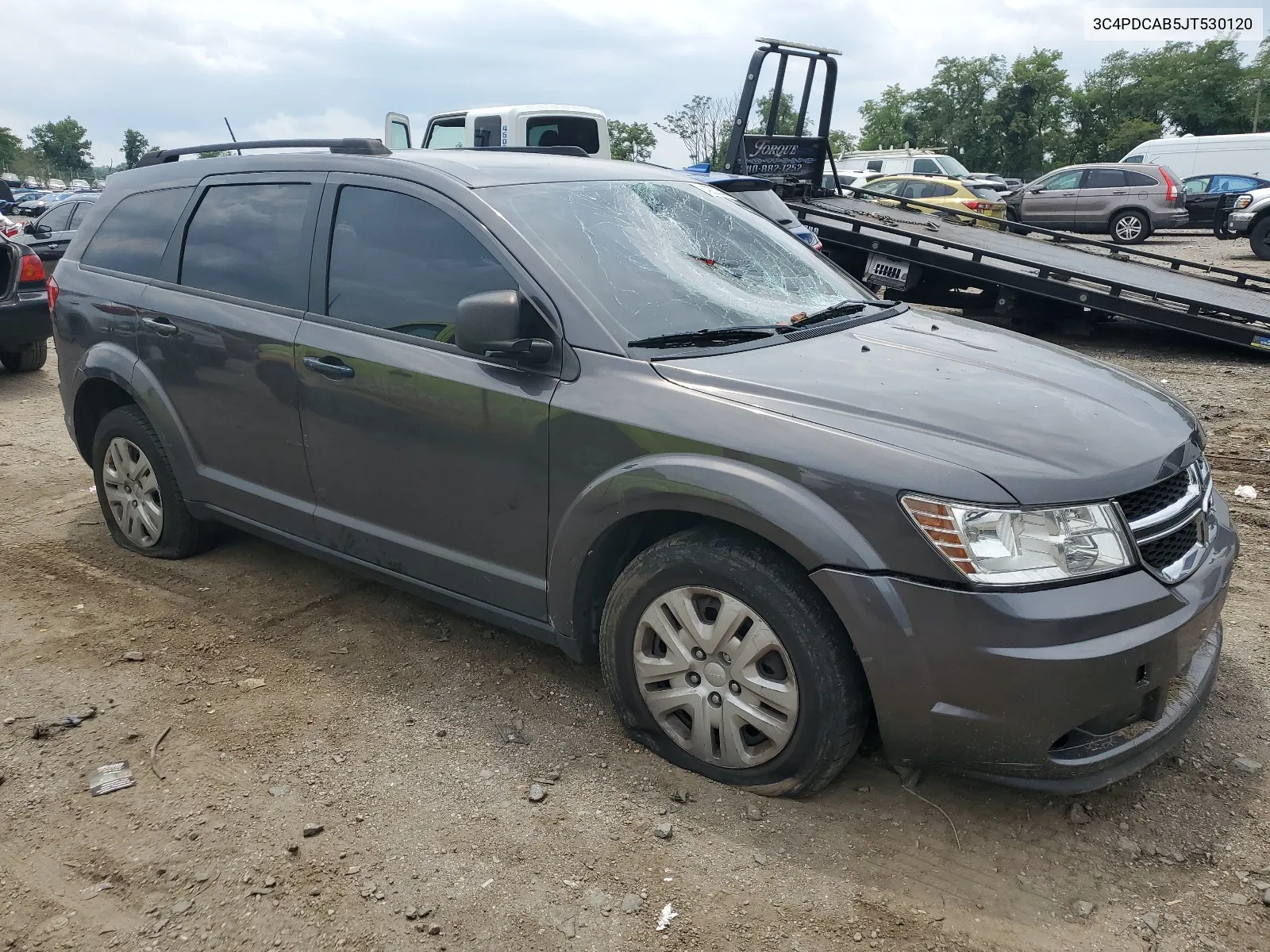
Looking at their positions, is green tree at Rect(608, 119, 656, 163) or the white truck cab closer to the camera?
the white truck cab

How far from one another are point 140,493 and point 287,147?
68.8 inches

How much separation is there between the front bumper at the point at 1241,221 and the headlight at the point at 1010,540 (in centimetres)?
1921

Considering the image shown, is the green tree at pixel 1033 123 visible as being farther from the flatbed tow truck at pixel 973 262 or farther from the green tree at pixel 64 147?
the green tree at pixel 64 147

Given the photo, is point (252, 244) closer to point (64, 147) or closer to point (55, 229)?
point (55, 229)

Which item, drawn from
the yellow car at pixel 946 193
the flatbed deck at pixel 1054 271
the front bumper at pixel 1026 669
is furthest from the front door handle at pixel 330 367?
the yellow car at pixel 946 193

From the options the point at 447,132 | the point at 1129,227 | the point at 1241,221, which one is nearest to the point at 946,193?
the point at 1129,227

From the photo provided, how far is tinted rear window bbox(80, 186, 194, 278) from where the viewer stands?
172 inches

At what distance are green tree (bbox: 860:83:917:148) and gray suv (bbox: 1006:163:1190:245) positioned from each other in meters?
54.1

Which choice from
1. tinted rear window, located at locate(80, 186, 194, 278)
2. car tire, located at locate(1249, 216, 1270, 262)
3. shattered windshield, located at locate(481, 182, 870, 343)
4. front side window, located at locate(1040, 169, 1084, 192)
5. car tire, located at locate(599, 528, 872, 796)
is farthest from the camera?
front side window, located at locate(1040, 169, 1084, 192)

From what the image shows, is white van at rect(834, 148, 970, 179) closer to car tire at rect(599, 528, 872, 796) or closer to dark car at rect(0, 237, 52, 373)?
dark car at rect(0, 237, 52, 373)

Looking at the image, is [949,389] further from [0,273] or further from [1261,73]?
[1261,73]

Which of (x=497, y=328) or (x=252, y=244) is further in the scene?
(x=252, y=244)

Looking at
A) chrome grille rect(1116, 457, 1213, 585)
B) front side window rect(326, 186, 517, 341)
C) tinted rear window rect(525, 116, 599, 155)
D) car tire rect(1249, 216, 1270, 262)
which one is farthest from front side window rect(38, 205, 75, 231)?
car tire rect(1249, 216, 1270, 262)

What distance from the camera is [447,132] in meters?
13.6
